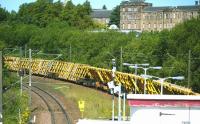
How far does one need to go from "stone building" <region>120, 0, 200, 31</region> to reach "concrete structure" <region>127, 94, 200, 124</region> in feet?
382

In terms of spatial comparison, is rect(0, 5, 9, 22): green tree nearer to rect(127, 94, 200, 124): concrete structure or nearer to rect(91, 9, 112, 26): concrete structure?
rect(91, 9, 112, 26): concrete structure

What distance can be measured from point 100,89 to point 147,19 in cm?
9594

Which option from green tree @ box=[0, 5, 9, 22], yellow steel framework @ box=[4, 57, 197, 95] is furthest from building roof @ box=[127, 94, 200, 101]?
green tree @ box=[0, 5, 9, 22]

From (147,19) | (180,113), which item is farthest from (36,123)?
(147,19)

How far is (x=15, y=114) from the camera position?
32938 millimetres

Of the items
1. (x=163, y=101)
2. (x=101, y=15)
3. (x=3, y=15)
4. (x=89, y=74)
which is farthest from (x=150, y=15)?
(x=163, y=101)

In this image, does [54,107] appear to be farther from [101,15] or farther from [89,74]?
[101,15]

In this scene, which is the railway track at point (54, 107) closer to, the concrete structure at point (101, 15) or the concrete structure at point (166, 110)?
the concrete structure at point (166, 110)

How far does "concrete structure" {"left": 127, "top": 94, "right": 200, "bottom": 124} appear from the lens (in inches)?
562

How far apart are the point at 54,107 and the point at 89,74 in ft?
43.8

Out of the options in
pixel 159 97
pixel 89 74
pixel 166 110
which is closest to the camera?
pixel 159 97

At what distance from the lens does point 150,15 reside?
14250cm

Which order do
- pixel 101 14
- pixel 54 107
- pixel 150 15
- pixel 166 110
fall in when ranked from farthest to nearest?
pixel 101 14
pixel 150 15
pixel 54 107
pixel 166 110

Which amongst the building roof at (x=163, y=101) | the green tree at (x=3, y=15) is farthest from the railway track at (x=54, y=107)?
the green tree at (x=3, y=15)
